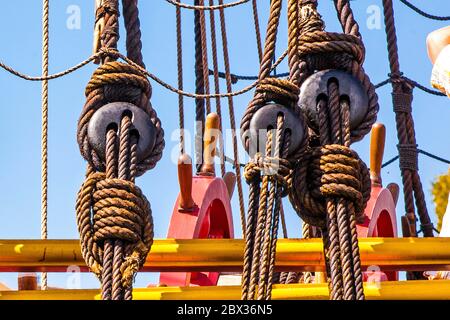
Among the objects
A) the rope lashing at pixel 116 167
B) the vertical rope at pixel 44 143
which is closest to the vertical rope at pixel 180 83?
the vertical rope at pixel 44 143

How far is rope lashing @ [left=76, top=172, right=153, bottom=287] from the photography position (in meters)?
2.27

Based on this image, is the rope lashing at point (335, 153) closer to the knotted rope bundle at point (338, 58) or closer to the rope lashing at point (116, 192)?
the knotted rope bundle at point (338, 58)

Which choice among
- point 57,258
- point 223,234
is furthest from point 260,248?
point 223,234

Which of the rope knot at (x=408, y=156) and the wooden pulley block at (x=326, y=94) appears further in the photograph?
the rope knot at (x=408, y=156)

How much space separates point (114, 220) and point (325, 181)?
443 millimetres

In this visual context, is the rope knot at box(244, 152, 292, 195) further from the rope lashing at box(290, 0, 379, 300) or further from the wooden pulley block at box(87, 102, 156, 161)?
the wooden pulley block at box(87, 102, 156, 161)

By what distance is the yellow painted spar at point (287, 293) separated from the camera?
2.72 m

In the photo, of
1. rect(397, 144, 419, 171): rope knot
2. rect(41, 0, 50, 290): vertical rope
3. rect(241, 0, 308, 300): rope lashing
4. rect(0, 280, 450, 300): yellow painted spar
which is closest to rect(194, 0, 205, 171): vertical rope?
rect(397, 144, 419, 171): rope knot

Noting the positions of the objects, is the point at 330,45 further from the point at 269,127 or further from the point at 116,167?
the point at 116,167

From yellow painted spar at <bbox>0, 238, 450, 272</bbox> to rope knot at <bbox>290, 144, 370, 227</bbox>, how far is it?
51cm

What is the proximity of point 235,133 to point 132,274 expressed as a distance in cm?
246

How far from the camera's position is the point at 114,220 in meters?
2.27

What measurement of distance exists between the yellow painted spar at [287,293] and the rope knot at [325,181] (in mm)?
434
